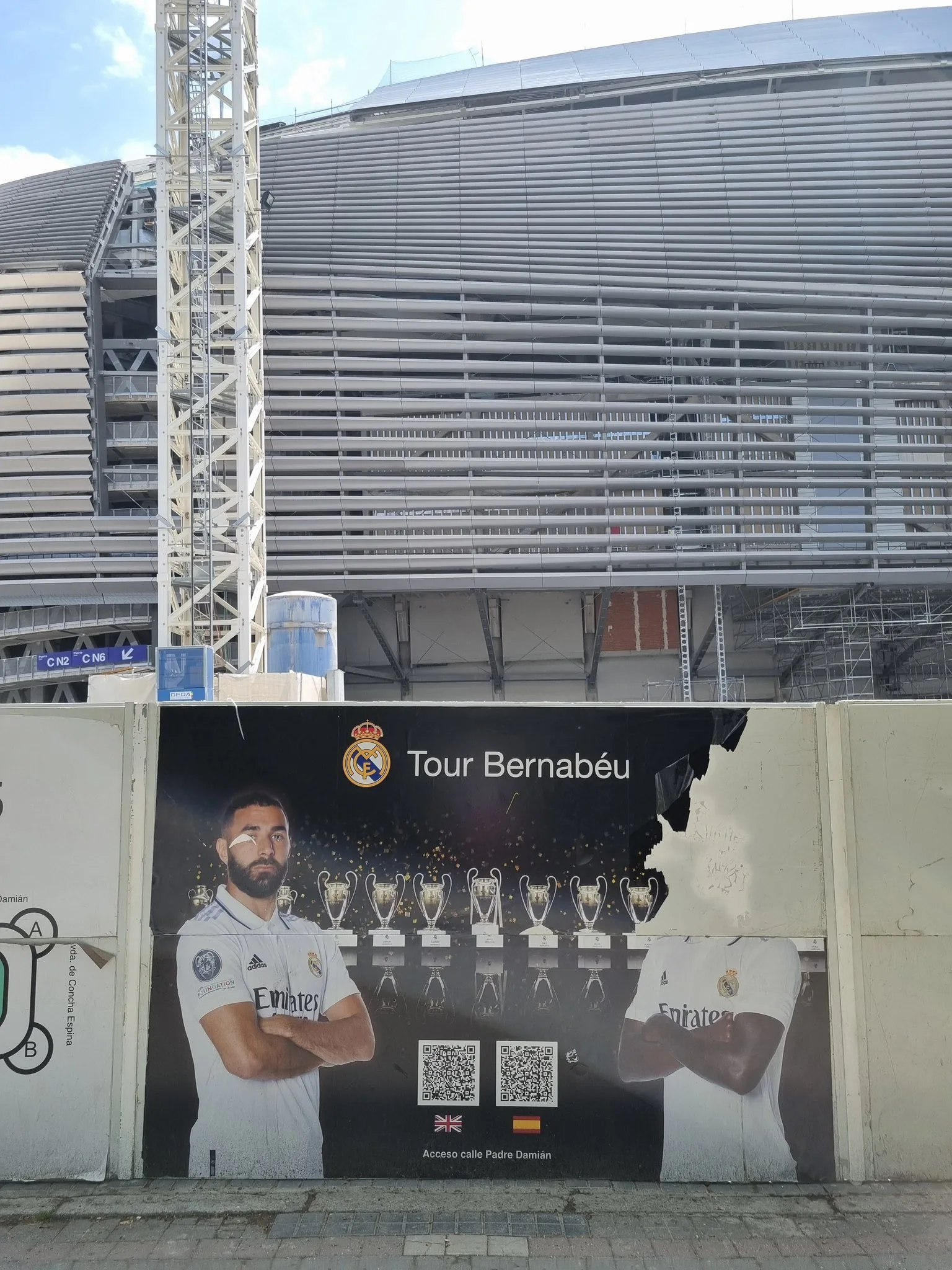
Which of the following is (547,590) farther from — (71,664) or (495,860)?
(495,860)

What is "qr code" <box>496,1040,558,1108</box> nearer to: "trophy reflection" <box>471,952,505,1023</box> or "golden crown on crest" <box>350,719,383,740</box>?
"trophy reflection" <box>471,952,505,1023</box>

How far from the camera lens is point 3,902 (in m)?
4.50

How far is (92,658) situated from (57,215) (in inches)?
545

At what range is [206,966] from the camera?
4.48 metres

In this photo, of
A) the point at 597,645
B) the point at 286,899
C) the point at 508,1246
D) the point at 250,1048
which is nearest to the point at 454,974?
the point at 286,899

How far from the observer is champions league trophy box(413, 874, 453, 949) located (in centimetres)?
452

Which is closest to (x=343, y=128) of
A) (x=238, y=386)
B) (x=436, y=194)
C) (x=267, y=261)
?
(x=436, y=194)

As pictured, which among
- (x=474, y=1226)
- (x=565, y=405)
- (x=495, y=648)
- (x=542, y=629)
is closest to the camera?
(x=474, y=1226)

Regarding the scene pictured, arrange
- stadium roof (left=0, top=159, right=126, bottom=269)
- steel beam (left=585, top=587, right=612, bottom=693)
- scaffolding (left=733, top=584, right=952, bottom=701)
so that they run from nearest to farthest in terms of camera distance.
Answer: steel beam (left=585, top=587, right=612, bottom=693)
scaffolding (left=733, top=584, right=952, bottom=701)
stadium roof (left=0, top=159, right=126, bottom=269)

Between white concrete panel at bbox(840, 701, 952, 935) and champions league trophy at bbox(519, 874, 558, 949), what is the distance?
4.81ft

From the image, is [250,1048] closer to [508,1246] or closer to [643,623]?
[508,1246]

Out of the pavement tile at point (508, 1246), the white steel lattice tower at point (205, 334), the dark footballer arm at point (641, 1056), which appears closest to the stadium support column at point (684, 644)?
the white steel lattice tower at point (205, 334)

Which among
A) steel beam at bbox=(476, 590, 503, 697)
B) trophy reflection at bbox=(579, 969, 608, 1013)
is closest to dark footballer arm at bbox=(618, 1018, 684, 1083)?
trophy reflection at bbox=(579, 969, 608, 1013)

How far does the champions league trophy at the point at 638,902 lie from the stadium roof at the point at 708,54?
113 ft
